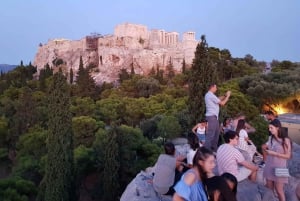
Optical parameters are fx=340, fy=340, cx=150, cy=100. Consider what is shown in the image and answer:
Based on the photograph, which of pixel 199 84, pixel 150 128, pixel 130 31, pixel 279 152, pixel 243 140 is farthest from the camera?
pixel 130 31

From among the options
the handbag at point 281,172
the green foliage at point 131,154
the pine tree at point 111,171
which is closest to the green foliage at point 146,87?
the green foliage at point 131,154

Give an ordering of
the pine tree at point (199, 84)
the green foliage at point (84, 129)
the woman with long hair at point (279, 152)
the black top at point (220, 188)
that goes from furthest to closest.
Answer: the green foliage at point (84, 129) < the pine tree at point (199, 84) < the woman with long hair at point (279, 152) < the black top at point (220, 188)

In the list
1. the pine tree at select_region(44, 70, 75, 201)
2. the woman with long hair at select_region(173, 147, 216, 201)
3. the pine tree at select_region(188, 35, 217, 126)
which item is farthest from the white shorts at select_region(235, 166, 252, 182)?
the pine tree at select_region(44, 70, 75, 201)

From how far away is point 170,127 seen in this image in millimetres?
24516

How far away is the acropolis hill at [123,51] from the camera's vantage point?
65125 mm

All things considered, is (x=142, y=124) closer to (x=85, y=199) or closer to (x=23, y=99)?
(x=85, y=199)

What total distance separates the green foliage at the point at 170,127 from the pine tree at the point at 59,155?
9.09 meters

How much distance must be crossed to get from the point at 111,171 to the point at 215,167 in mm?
12431

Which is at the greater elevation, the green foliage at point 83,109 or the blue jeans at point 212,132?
the green foliage at point 83,109

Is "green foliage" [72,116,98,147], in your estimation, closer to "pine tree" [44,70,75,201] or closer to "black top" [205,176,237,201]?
"pine tree" [44,70,75,201]

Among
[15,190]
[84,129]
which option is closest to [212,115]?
[15,190]

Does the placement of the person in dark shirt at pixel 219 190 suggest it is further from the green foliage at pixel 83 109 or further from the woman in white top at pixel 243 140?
the green foliage at pixel 83 109

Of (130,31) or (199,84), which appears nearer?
(199,84)

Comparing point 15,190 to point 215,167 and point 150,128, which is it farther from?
point 150,128
